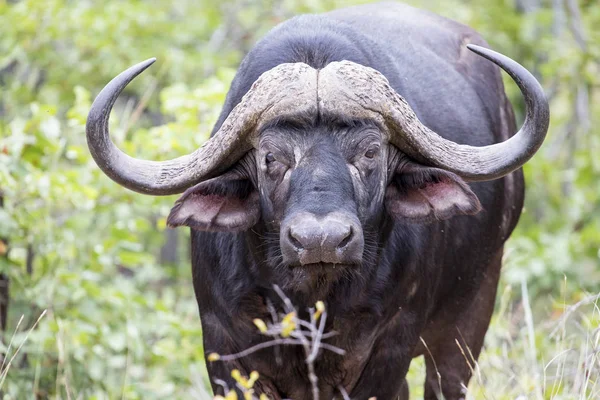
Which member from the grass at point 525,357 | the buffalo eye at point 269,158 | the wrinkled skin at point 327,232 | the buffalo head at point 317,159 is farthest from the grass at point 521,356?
the buffalo eye at point 269,158

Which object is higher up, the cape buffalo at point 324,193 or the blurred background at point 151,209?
the cape buffalo at point 324,193

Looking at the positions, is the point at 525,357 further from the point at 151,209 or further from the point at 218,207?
the point at 151,209

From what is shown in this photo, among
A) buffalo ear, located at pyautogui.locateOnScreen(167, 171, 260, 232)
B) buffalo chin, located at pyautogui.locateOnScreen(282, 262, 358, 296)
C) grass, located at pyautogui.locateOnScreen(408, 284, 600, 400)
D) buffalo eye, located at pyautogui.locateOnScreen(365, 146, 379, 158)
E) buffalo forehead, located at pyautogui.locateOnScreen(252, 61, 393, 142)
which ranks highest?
buffalo forehead, located at pyautogui.locateOnScreen(252, 61, 393, 142)

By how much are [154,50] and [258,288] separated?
5038mm

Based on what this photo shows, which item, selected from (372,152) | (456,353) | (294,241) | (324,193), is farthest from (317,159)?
(456,353)

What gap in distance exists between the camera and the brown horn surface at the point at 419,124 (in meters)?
4.64

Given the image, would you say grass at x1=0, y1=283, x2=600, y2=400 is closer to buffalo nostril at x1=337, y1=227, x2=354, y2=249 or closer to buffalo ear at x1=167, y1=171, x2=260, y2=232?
buffalo ear at x1=167, y1=171, x2=260, y2=232

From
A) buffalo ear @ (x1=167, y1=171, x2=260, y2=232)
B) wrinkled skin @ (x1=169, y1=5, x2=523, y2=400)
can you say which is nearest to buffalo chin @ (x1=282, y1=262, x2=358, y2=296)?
wrinkled skin @ (x1=169, y1=5, x2=523, y2=400)

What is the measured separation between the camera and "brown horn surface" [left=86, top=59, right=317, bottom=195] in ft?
15.3

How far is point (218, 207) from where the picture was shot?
15.8 feet

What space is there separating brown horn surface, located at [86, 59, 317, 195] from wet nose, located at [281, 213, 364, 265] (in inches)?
25.0

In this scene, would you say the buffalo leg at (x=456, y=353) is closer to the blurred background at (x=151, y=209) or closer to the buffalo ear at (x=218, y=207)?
the blurred background at (x=151, y=209)

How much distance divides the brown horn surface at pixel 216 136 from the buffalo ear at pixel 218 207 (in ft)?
0.22

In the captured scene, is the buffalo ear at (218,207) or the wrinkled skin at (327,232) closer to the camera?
the wrinkled skin at (327,232)
